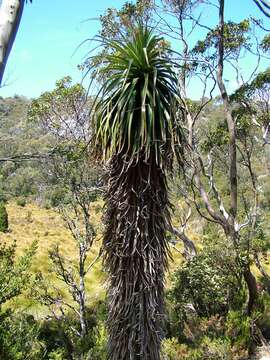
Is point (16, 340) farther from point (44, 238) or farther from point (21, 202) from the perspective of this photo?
point (21, 202)

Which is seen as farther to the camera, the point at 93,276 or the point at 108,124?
the point at 93,276

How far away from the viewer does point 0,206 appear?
2866 cm

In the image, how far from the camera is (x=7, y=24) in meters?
2.84

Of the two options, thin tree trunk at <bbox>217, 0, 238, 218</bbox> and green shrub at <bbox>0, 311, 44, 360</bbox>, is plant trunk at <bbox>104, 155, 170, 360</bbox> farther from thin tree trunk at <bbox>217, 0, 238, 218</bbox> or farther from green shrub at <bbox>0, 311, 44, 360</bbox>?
thin tree trunk at <bbox>217, 0, 238, 218</bbox>

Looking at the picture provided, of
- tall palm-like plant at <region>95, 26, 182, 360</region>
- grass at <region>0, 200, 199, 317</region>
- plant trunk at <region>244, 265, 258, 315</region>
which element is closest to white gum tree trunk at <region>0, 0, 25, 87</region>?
tall palm-like plant at <region>95, 26, 182, 360</region>

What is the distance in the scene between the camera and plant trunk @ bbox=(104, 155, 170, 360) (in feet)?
15.3

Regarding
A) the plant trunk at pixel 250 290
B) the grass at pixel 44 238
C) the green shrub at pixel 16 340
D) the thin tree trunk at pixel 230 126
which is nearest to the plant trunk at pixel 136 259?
the green shrub at pixel 16 340

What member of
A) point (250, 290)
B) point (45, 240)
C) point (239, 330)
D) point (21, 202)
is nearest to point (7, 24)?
point (239, 330)

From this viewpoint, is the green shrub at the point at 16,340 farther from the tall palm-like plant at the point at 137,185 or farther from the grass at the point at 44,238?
the grass at the point at 44,238

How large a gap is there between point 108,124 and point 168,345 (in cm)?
546

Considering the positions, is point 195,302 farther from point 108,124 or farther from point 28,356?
point 108,124

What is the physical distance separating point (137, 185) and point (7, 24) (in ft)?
7.83

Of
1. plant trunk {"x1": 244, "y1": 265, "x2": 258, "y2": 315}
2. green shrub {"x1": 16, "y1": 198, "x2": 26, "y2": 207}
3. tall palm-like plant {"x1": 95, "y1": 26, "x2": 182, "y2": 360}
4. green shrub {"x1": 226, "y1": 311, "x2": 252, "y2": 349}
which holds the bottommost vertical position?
green shrub {"x1": 226, "y1": 311, "x2": 252, "y2": 349}

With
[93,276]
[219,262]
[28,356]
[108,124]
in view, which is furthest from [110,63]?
[93,276]
